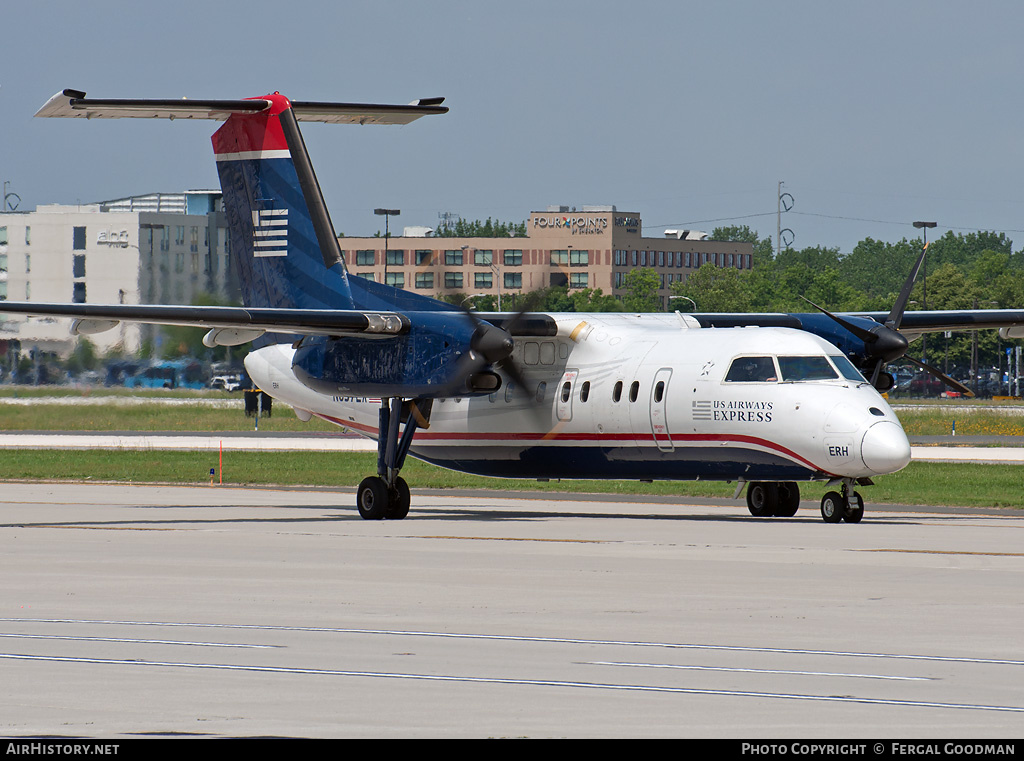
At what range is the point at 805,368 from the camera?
76.7 ft

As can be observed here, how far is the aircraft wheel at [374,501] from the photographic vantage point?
84.9 feet

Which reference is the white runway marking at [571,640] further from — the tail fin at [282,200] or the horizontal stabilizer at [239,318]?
the tail fin at [282,200]

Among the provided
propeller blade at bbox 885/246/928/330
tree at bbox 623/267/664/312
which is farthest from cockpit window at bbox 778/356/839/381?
tree at bbox 623/267/664/312

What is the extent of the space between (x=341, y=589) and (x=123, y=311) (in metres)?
9.83

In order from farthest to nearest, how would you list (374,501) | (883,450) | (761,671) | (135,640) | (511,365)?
1. (511,365)
2. (374,501)
3. (883,450)
4. (135,640)
5. (761,671)

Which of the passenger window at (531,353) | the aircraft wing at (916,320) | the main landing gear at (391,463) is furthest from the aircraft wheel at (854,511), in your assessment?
the main landing gear at (391,463)

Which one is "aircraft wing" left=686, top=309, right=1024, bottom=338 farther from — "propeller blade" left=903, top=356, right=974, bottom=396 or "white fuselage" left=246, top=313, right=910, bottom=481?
"white fuselage" left=246, top=313, right=910, bottom=481

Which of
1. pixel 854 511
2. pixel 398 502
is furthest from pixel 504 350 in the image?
pixel 854 511

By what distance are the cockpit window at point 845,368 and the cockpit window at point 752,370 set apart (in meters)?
0.95

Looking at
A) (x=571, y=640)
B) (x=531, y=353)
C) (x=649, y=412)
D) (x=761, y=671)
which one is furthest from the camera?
(x=531, y=353)

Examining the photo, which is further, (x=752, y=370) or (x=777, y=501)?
(x=777, y=501)

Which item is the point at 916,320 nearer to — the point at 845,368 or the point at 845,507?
the point at 845,368

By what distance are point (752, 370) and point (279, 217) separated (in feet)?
32.4
